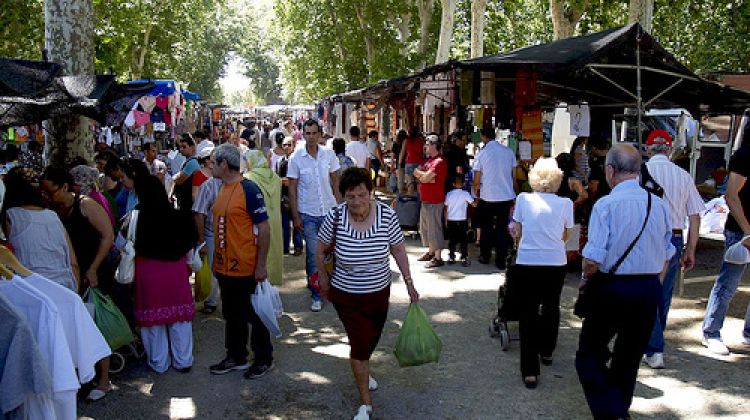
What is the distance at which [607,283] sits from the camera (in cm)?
390

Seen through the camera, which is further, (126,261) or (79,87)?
(79,87)

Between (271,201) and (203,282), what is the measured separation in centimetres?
103

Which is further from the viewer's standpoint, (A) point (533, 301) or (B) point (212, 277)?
(B) point (212, 277)

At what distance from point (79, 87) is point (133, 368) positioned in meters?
2.34

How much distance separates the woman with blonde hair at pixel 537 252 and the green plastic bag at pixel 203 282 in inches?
120

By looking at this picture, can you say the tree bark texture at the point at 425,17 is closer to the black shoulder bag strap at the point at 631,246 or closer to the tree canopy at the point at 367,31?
the tree canopy at the point at 367,31

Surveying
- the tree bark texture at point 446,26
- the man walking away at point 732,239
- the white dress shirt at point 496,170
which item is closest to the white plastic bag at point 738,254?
the man walking away at point 732,239

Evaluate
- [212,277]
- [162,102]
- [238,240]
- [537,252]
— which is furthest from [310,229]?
[162,102]

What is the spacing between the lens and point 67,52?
8.02 meters

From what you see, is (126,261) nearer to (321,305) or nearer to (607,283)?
(321,305)

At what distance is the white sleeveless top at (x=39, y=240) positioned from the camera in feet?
14.4

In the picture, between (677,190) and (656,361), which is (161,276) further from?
(677,190)

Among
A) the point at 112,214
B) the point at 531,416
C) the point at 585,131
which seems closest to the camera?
the point at 531,416

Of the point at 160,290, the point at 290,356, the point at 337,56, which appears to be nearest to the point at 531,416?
the point at 290,356
